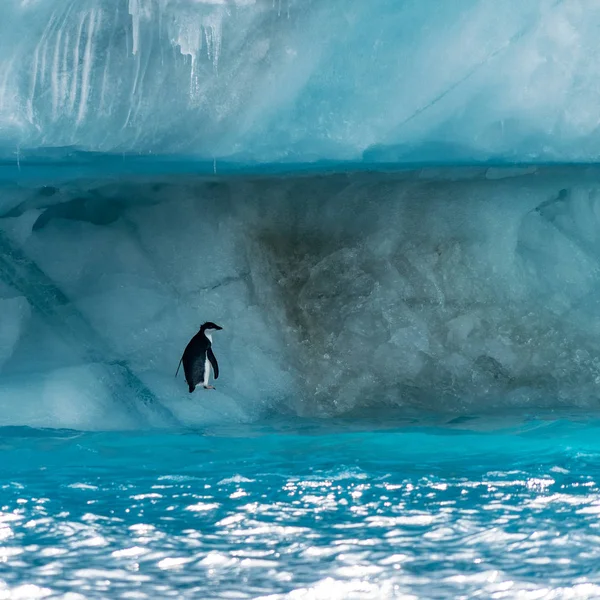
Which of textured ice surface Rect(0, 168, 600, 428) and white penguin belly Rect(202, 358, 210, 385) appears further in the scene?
textured ice surface Rect(0, 168, 600, 428)

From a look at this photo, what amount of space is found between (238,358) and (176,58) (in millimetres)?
1923

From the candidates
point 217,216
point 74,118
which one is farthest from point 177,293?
point 74,118

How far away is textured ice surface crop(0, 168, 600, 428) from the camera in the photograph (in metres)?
6.40

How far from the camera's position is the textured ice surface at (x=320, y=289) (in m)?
6.40

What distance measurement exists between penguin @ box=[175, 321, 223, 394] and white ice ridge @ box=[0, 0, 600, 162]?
1.22 meters

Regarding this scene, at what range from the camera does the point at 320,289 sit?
6648mm

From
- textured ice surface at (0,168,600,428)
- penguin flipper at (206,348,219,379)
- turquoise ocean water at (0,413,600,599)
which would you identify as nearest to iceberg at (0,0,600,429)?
textured ice surface at (0,168,600,428)

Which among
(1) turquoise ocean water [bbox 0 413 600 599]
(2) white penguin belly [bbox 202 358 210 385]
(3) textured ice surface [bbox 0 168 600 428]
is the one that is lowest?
(1) turquoise ocean water [bbox 0 413 600 599]

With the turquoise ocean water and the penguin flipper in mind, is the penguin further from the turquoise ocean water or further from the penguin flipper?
the turquoise ocean water

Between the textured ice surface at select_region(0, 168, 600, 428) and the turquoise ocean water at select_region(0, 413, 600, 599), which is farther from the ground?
the textured ice surface at select_region(0, 168, 600, 428)

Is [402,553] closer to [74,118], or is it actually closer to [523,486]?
[523,486]

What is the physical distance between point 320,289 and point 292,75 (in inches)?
68.2

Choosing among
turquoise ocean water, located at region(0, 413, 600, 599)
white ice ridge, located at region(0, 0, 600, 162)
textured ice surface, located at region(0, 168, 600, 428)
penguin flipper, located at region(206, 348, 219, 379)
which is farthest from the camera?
textured ice surface, located at region(0, 168, 600, 428)

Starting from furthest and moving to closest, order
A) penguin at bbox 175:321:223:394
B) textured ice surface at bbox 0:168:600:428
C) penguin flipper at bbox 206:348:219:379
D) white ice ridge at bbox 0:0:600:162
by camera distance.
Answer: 1. textured ice surface at bbox 0:168:600:428
2. penguin flipper at bbox 206:348:219:379
3. penguin at bbox 175:321:223:394
4. white ice ridge at bbox 0:0:600:162
